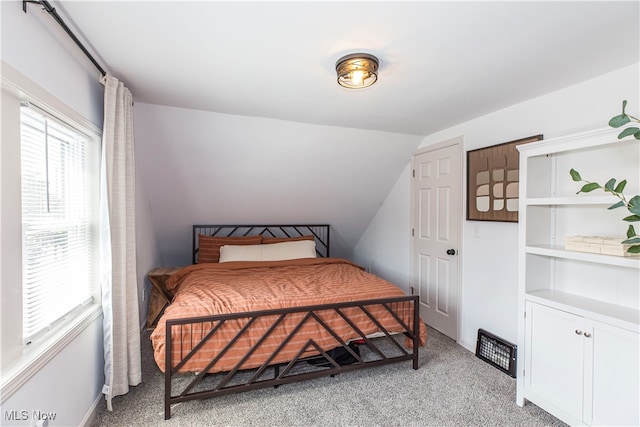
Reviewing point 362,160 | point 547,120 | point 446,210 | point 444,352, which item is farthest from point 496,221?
point 362,160

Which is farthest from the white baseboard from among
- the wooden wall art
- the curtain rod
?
the wooden wall art

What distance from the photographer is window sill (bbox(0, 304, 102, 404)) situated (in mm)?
1182

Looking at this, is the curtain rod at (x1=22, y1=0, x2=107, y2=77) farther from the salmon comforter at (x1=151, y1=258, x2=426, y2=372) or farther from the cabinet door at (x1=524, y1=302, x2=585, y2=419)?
the cabinet door at (x1=524, y1=302, x2=585, y2=419)

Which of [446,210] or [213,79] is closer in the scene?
[213,79]

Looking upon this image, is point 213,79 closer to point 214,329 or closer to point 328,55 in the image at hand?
point 328,55

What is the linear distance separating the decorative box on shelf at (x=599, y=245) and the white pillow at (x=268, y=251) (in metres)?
2.72

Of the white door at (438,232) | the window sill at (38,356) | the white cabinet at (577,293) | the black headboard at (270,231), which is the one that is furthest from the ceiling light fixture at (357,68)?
the black headboard at (270,231)

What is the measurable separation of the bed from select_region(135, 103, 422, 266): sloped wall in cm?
96

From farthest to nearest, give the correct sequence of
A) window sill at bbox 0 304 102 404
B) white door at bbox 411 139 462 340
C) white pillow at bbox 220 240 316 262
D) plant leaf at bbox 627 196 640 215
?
white pillow at bbox 220 240 316 262 < white door at bbox 411 139 462 340 < plant leaf at bbox 627 196 640 215 < window sill at bbox 0 304 102 404

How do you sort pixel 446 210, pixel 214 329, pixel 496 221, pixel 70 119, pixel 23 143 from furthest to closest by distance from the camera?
pixel 446 210 → pixel 496 221 → pixel 214 329 → pixel 70 119 → pixel 23 143

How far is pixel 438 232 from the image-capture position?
3369 mm

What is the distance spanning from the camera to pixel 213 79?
2123 mm

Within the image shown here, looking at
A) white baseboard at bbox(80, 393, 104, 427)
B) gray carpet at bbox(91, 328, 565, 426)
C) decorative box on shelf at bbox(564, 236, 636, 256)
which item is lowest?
gray carpet at bbox(91, 328, 565, 426)

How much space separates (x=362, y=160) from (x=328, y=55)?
2.08m
